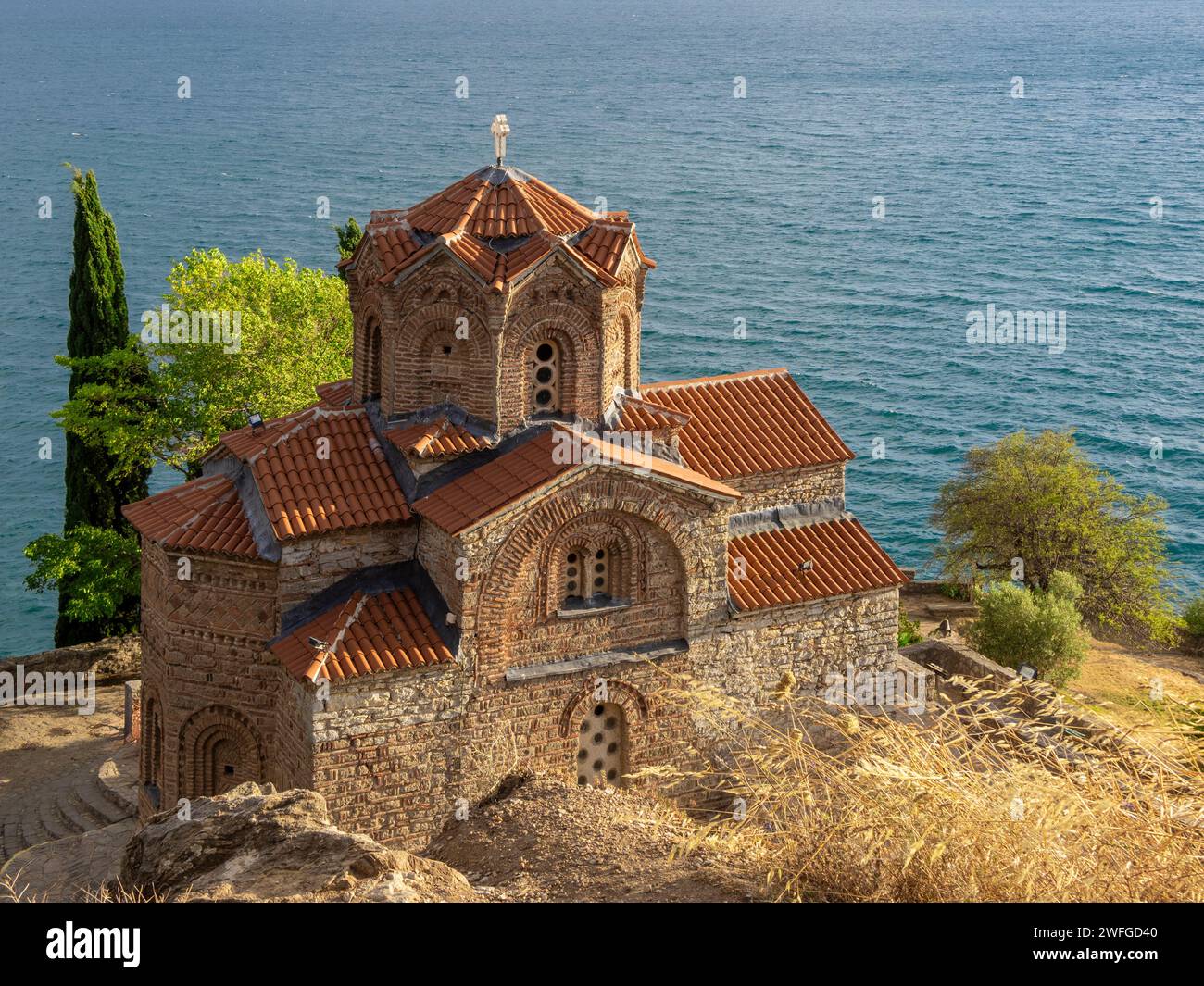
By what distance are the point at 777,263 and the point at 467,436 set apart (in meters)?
84.7

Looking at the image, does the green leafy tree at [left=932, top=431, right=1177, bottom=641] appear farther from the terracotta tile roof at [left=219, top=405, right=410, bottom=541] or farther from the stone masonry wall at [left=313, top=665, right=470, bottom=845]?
the stone masonry wall at [left=313, top=665, right=470, bottom=845]

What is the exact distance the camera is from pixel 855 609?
105ft

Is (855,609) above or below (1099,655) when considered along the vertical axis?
above

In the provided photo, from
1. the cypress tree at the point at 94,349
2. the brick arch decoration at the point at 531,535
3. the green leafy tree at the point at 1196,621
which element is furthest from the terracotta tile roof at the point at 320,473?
the green leafy tree at the point at 1196,621

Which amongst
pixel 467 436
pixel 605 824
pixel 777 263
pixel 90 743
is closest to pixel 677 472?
pixel 467 436

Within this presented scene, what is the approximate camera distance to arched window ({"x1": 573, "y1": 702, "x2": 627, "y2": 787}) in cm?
2920

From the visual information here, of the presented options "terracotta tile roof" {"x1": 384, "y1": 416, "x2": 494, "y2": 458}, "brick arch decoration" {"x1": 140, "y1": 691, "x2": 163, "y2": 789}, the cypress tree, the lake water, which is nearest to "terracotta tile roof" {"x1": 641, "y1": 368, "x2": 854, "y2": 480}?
"terracotta tile roof" {"x1": 384, "y1": 416, "x2": 494, "y2": 458}

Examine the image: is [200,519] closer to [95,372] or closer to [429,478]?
[429,478]

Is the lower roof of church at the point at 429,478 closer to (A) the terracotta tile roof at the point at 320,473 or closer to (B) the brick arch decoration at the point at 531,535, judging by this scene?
(A) the terracotta tile roof at the point at 320,473

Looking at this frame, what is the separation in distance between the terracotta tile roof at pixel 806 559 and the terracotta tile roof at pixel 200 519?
32.3 feet

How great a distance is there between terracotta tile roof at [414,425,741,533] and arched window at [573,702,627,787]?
4.78 m

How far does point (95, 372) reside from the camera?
149 ft

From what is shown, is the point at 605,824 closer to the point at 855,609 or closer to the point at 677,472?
the point at 677,472

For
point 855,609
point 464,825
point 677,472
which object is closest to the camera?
point 464,825
